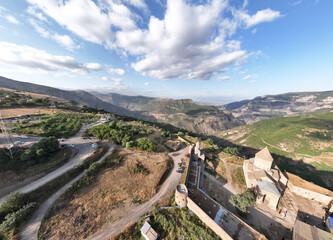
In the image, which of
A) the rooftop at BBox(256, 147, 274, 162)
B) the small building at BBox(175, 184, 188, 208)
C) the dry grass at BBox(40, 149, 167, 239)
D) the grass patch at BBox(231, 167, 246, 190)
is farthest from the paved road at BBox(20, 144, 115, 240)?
the rooftop at BBox(256, 147, 274, 162)

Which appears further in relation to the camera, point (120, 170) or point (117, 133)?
point (117, 133)

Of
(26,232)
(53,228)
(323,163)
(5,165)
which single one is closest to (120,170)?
(53,228)

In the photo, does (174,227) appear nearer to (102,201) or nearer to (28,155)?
(102,201)

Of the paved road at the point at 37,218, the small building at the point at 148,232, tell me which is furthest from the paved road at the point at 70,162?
the small building at the point at 148,232

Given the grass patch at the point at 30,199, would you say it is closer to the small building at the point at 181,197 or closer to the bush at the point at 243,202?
the small building at the point at 181,197

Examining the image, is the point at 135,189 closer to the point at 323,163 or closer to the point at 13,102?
the point at 13,102

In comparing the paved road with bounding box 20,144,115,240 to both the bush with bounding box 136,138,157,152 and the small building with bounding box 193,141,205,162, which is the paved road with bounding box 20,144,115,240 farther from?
the small building with bounding box 193,141,205,162
